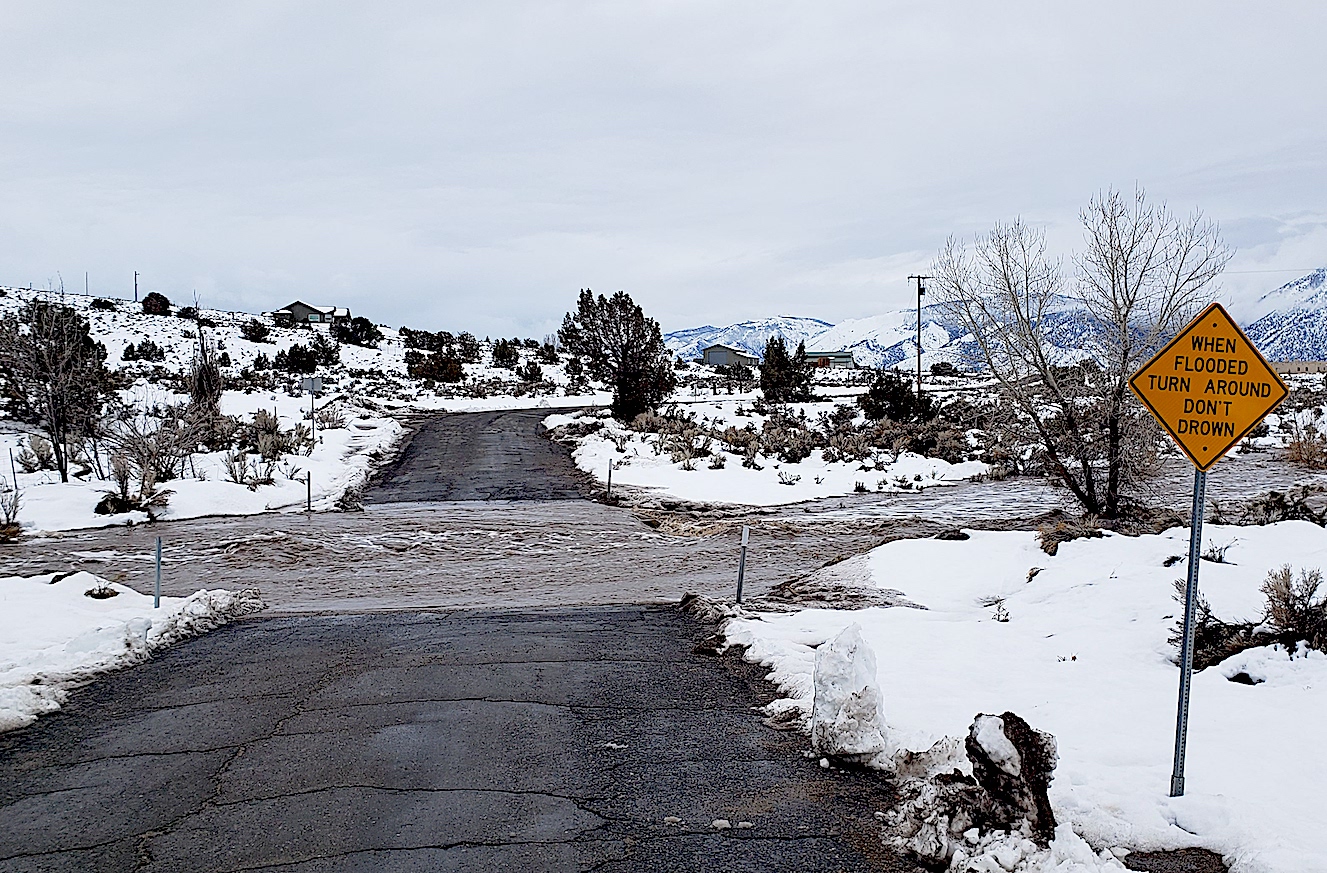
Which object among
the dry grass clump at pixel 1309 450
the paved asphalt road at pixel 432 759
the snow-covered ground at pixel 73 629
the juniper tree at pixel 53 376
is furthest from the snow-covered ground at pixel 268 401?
the dry grass clump at pixel 1309 450

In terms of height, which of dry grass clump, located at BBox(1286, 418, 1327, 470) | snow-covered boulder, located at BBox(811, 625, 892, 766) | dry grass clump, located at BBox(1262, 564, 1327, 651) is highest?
dry grass clump, located at BBox(1286, 418, 1327, 470)

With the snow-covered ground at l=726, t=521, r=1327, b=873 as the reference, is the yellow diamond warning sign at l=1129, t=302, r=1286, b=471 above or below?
above

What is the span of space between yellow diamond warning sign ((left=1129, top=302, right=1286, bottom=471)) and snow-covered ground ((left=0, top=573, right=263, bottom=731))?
23.8 ft

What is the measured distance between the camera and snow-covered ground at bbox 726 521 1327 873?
4.88m

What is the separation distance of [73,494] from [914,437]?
24.6 meters

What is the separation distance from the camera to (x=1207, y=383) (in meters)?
5.20

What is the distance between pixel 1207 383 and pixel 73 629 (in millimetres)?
9426

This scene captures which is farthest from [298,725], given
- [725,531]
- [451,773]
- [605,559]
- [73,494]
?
[73,494]

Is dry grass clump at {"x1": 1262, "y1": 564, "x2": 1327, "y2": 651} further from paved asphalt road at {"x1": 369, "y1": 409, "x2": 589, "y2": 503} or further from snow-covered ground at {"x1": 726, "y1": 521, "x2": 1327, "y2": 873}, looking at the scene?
paved asphalt road at {"x1": 369, "y1": 409, "x2": 589, "y2": 503}

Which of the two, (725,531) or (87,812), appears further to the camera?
(725,531)

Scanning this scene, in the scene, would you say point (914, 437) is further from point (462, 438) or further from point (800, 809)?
point (800, 809)

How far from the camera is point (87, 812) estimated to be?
16.7 feet

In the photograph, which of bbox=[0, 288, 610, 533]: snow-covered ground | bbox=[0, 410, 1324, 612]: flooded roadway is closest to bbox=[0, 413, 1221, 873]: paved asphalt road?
bbox=[0, 410, 1324, 612]: flooded roadway

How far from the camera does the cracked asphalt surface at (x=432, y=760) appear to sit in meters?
4.63
